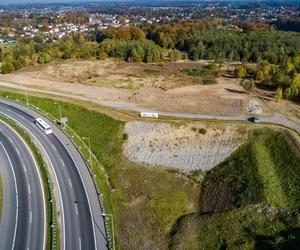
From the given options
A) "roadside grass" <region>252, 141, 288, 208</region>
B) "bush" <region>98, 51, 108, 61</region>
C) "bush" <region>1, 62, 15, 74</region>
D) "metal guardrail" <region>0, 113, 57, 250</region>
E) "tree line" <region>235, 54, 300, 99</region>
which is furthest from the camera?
"bush" <region>98, 51, 108, 61</region>

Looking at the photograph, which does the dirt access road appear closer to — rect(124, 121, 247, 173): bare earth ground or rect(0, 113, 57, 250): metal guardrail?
rect(124, 121, 247, 173): bare earth ground

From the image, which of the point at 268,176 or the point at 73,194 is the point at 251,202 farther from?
the point at 73,194

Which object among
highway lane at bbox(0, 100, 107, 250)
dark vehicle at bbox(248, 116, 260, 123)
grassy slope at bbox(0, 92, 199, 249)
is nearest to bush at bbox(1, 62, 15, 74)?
highway lane at bbox(0, 100, 107, 250)

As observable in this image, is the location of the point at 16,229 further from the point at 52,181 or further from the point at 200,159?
the point at 200,159

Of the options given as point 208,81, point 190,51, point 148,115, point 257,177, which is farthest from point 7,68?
point 257,177

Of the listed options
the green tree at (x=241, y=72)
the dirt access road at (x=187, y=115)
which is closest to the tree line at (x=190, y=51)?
the green tree at (x=241, y=72)

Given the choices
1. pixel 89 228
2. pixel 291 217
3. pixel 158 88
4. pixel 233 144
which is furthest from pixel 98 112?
pixel 291 217
